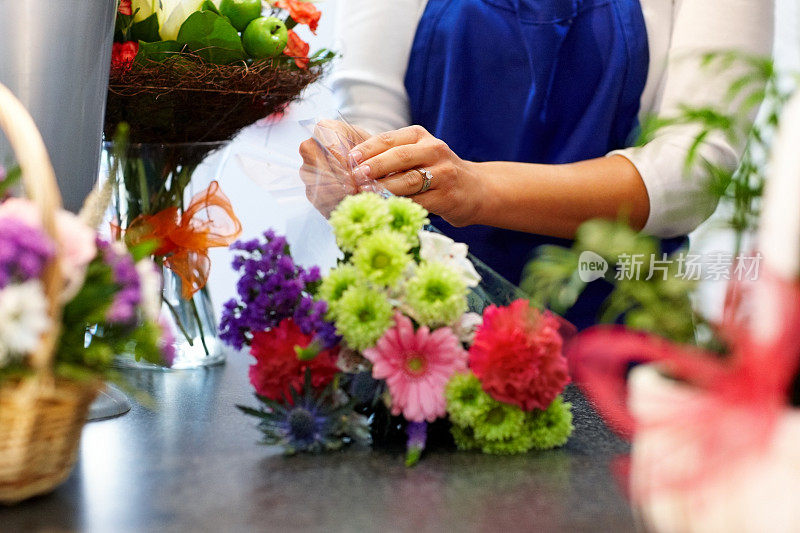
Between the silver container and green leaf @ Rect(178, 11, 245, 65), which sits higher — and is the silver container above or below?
below

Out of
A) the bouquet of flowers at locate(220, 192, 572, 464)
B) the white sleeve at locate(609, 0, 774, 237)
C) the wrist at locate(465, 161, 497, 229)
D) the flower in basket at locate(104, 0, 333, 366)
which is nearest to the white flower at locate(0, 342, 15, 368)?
the bouquet of flowers at locate(220, 192, 572, 464)

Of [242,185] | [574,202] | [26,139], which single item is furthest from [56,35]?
[574,202]

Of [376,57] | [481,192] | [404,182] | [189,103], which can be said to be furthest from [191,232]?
[376,57]

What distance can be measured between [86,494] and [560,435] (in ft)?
1.15

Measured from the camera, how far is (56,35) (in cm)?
72

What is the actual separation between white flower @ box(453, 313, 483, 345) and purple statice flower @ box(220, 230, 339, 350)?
11 cm

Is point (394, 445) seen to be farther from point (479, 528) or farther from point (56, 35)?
point (56, 35)

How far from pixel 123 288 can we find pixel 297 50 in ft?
1.61

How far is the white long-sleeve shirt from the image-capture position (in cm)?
112

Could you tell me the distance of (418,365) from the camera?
25.4 inches

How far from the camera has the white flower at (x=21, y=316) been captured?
466 mm

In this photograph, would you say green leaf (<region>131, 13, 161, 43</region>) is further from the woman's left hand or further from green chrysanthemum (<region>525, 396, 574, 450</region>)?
green chrysanthemum (<region>525, 396, 574, 450</region>)

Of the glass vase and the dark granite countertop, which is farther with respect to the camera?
the glass vase

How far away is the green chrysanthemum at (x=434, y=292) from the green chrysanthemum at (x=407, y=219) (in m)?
0.03
